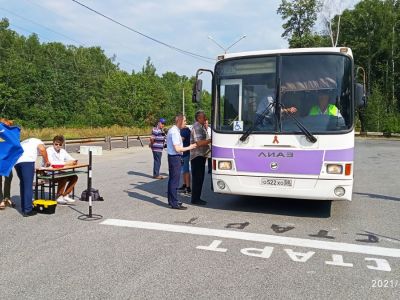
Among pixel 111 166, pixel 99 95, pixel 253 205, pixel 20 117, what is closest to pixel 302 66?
pixel 253 205

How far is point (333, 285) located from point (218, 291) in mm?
1240

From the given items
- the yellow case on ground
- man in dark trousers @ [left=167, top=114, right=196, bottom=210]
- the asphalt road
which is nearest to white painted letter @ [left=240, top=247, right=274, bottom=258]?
the asphalt road

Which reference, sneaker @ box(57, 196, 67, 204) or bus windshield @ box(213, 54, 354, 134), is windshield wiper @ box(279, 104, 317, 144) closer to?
bus windshield @ box(213, 54, 354, 134)

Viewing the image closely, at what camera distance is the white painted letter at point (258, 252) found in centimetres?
550

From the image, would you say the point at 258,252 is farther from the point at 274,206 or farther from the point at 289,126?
the point at 274,206

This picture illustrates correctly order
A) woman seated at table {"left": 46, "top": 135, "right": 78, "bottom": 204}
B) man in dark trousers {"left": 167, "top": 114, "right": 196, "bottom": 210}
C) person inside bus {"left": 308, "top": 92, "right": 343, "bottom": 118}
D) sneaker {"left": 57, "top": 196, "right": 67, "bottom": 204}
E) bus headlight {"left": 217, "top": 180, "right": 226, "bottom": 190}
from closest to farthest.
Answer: person inside bus {"left": 308, "top": 92, "right": 343, "bottom": 118}
bus headlight {"left": 217, "top": 180, "right": 226, "bottom": 190}
man in dark trousers {"left": 167, "top": 114, "right": 196, "bottom": 210}
woman seated at table {"left": 46, "top": 135, "right": 78, "bottom": 204}
sneaker {"left": 57, "top": 196, "right": 67, "bottom": 204}

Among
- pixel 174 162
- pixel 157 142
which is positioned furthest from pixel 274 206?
pixel 157 142

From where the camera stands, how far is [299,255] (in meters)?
5.53

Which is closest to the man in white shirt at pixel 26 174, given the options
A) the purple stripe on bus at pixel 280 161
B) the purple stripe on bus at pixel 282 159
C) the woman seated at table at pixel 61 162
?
the woman seated at table at pixel 61 162

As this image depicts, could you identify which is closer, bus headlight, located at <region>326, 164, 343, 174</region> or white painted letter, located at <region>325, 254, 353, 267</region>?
white painted letter, located at <region>325, 254, 353, 267</region>

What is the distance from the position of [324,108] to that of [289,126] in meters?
0.66

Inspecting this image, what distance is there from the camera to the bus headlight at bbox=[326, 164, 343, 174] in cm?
707

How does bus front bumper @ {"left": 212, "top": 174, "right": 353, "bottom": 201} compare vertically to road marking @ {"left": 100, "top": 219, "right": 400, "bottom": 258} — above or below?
above

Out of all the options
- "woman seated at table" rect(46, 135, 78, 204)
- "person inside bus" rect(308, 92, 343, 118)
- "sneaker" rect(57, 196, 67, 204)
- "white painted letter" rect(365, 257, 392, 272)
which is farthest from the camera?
"sneaker" rect(57, 196, 67, 204)
